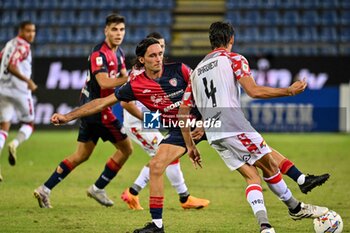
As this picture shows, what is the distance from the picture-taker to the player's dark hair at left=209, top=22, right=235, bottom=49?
22.1ft

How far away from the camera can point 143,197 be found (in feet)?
34.0

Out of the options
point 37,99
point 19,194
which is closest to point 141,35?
point 37,99

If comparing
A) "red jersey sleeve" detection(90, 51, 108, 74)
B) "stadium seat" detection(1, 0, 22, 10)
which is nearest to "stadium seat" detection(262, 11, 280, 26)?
"stadium seat" detection(1, 0, 22, 10)

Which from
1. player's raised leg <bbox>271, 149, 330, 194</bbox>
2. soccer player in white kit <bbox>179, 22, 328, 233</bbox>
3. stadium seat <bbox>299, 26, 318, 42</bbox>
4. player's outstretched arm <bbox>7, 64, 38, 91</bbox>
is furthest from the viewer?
stadium seat <bbox>299, 26, 318, 42</bbox>

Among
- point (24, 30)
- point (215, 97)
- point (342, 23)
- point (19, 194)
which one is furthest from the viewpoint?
point (342, 23)

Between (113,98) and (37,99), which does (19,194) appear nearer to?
(113,98)

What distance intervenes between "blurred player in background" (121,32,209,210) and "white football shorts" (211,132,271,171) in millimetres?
2194

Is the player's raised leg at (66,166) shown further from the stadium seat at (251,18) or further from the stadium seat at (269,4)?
the stadium seat at (269,4)

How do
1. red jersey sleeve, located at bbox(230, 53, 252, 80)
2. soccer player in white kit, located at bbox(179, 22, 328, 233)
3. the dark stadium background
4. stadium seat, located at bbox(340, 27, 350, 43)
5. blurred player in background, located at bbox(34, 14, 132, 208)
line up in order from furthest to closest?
stadium seat, located at bbox(340, 27, 350, 43), the dark stadium background, blurred player in background, located at bbox(34, 14, 132, 208), soccer player in white kit, located at bbox(179, 22, 328, 233), red jersey sleeve, located at bbox(230, 53, 252, 80)

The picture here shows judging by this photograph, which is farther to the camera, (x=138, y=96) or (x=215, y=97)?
(x=138, y=96)

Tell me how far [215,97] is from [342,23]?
20423mm

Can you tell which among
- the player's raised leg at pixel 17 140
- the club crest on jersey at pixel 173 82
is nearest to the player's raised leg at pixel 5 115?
the player's raised leg at pixel 17 140

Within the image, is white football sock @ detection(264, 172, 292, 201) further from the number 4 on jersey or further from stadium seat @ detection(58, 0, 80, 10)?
stadium seat @ detection(58, 0, 80, 10)

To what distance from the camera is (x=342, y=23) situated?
1030 inches
